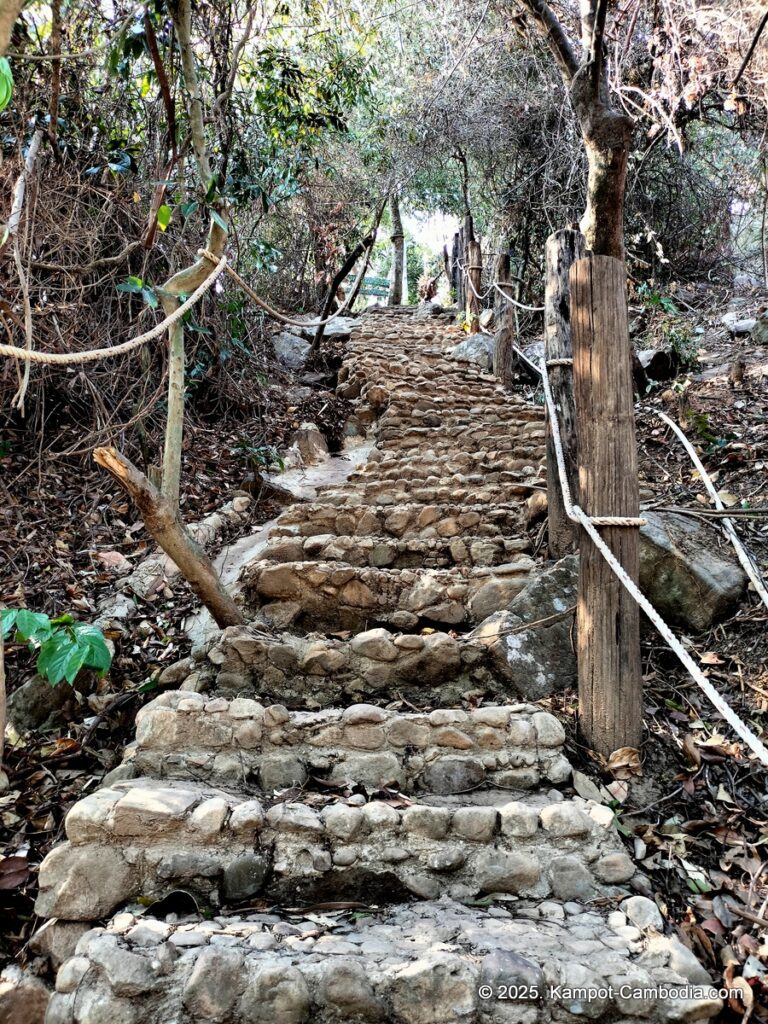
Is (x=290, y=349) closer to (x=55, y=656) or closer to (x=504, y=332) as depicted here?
Answer: (x=504, y=332)

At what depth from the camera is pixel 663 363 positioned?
5.19m

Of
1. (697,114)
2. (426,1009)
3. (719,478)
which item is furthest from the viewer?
(697,114)

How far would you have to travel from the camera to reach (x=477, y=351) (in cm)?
734

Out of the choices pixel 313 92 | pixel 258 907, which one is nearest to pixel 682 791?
pixel 258 907

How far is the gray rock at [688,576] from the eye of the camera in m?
2.69

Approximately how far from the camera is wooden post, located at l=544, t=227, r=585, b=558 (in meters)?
3.14

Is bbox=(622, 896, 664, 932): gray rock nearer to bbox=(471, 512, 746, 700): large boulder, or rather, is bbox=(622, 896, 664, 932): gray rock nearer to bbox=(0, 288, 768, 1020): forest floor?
bbox=(0, 288, 768, 1020): forest floor

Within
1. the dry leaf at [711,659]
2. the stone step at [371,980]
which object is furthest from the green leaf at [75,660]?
the dry leaf at [711,659]

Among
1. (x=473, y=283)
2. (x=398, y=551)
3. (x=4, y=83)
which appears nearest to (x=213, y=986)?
(x=4, y=83)

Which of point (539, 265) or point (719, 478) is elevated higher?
point (539, 265)

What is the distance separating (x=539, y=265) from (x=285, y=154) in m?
4.10

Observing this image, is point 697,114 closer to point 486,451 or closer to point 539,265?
point 539,265

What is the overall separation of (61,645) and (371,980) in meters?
1.42

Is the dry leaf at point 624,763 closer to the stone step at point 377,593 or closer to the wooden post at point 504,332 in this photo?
the stone step at point 377,593
